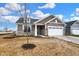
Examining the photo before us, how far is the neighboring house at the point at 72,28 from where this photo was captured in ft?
14.0

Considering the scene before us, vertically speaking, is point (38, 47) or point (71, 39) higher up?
point (71, 39)

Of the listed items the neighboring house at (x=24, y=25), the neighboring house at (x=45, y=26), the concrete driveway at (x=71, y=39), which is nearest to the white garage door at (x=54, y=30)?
the neighboring house at (x=45, y=26)

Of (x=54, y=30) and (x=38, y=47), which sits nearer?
(x=38, y=47)

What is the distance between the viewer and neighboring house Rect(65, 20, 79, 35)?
4.27 meters

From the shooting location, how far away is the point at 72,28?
14.1 feet

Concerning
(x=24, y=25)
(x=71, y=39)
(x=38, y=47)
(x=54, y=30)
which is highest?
(x=24, y=25)

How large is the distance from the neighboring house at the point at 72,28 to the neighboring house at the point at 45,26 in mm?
86

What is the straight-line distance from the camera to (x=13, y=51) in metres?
4.24

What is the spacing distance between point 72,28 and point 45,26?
0.55 m

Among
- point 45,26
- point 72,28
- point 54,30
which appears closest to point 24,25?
point 45,26

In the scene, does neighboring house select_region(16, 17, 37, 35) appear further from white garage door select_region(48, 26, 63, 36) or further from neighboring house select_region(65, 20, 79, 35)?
neighboring house select_region(65, 20, 79, 35)

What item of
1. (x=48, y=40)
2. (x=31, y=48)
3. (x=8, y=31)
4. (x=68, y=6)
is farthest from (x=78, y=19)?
(x=8, y=31)

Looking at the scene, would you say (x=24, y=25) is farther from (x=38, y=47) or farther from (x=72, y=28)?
(x=72, y=28)

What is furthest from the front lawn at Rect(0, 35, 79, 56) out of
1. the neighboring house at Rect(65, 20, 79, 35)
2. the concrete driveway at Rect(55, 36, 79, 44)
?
the neighboring house at Rect(65, 20, 79, 35)
